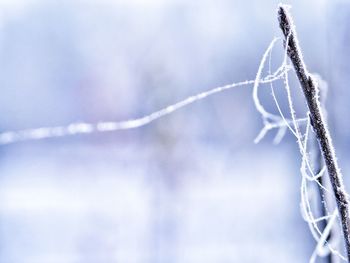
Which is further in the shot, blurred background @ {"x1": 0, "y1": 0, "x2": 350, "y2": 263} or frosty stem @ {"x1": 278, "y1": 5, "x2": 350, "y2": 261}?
blurred background @ {"x1": 0, "y1": 0, "x2": 350, "y2": 263}

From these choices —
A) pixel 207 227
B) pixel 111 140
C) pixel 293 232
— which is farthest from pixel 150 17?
pixel 293 232

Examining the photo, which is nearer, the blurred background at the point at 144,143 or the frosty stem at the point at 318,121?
the frosty stem at the point at 318,121

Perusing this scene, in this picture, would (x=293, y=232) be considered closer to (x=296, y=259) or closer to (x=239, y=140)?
(x=296, y=259)

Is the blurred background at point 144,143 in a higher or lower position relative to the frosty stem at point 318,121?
higher

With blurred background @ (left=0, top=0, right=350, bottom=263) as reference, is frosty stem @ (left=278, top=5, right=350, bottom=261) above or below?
below
